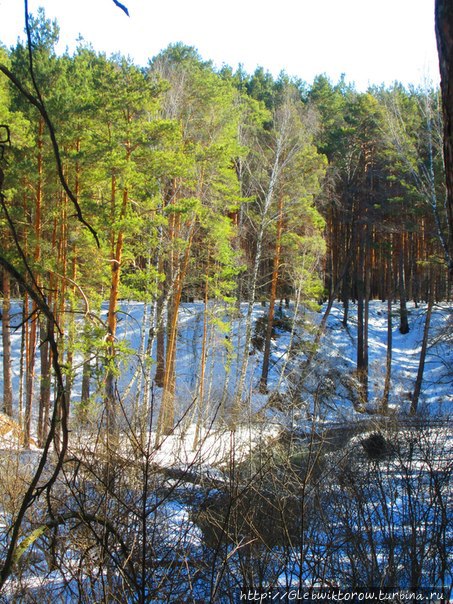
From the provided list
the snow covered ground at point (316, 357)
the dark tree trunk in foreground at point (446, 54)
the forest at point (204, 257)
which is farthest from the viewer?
the snow covered ground at point (316, 357)

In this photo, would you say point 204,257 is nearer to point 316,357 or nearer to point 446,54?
point 316,357

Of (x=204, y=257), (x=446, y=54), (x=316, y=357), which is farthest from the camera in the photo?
(x=316, y=357)

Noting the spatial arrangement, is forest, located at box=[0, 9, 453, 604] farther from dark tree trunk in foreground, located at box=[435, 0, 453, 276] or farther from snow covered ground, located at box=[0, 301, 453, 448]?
dark tree trunk in foreground, located at box=[435, 0, 453, 276]

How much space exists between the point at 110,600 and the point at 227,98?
20295 mm

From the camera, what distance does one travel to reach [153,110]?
1539 cm

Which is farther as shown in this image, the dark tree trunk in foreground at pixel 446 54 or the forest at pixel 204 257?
the forest at pixel 204 257

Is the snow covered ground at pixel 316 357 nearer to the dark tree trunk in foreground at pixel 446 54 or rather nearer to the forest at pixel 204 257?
the forest at pixel 204 257

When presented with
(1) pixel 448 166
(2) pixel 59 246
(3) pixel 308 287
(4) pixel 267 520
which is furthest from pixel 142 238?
(1) pixel 448 166

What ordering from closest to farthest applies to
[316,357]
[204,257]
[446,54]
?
[446,54] < [204,257] < [316,357]

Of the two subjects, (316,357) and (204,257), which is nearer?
(204,257)

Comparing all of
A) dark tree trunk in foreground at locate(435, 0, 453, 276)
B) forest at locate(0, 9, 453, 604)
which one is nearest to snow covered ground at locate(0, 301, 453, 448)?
forest at locate(0, 9, 453, 604)

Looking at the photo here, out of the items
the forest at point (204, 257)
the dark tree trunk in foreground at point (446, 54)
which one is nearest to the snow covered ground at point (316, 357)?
the forest at point (204, 257)

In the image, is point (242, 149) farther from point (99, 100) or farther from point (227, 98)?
point (99, 100)

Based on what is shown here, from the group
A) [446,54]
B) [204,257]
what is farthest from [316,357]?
[446,54]
